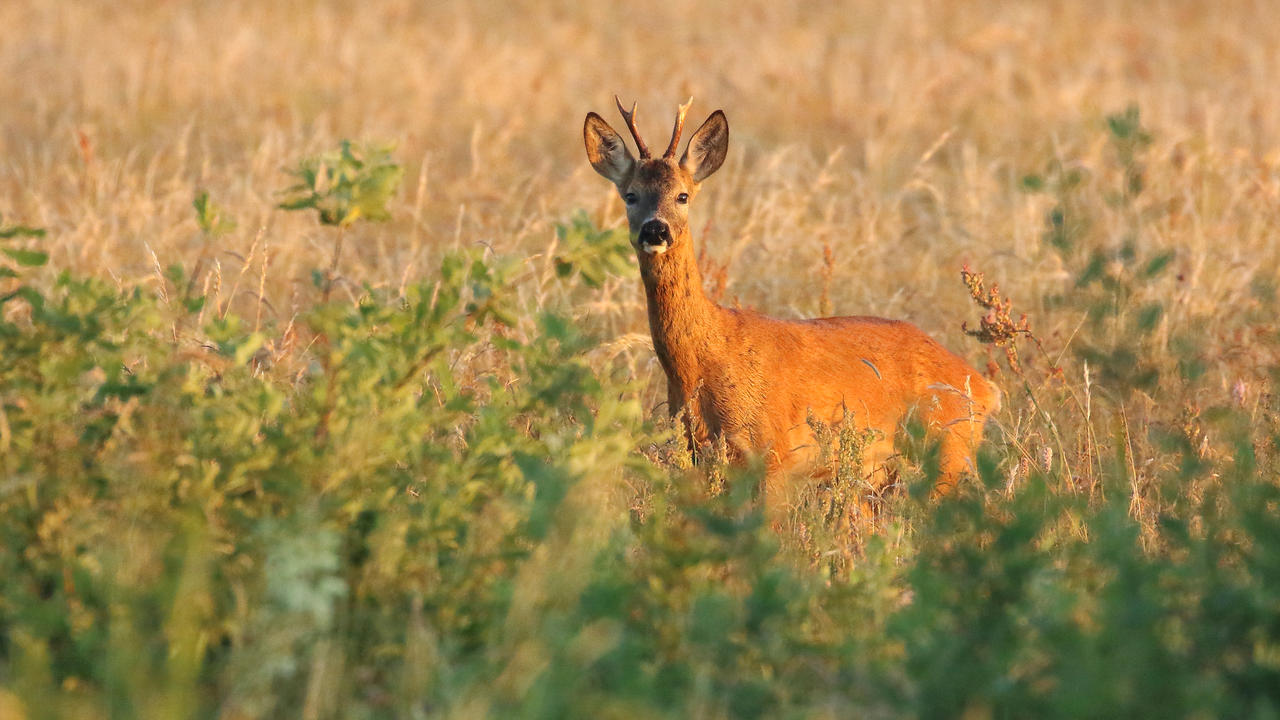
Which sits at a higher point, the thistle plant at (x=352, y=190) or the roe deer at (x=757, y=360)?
the thistle plant at (x=352, y=190)

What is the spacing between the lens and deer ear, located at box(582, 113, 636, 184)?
7.18 metres

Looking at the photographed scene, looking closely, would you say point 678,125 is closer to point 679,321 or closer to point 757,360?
point 679,321

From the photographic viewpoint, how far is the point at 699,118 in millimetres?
13930

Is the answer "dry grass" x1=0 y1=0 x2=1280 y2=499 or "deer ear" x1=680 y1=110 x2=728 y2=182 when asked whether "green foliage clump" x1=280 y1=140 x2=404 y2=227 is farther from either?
"deer ear" x1=680 y1=110 x2=728 y2=182

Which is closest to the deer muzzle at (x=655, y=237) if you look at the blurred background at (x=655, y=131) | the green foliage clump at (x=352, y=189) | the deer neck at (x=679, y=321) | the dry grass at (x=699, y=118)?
the deer neck at (x=679, y=321)

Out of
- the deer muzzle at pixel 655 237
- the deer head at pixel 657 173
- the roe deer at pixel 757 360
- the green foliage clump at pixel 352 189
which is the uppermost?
the green foliage clump at pixel 352 189

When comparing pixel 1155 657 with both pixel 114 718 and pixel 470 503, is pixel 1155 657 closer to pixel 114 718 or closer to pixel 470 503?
pixel 470 503

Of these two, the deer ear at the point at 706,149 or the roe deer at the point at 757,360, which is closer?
the roe deer at the point at 757,360

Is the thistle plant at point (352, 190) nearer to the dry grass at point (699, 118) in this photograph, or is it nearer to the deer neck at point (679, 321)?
the dry grass at point (699, 118)

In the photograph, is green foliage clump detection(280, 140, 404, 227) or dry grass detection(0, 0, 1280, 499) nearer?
A: green foliage clump detection(280, 140, 404, 227)

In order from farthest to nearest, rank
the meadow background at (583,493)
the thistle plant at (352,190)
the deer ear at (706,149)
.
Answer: the deer ear at (706,149) < the thistle plant at (352,190) < the meadow background at (583,493)

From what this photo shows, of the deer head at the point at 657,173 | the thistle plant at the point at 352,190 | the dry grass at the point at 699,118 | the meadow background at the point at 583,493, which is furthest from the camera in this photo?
the dry grass at the point at 699,118

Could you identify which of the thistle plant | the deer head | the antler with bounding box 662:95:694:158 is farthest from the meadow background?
the antler with bounding box 662:95:694:158

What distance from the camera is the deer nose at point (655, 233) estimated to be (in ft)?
20.8
